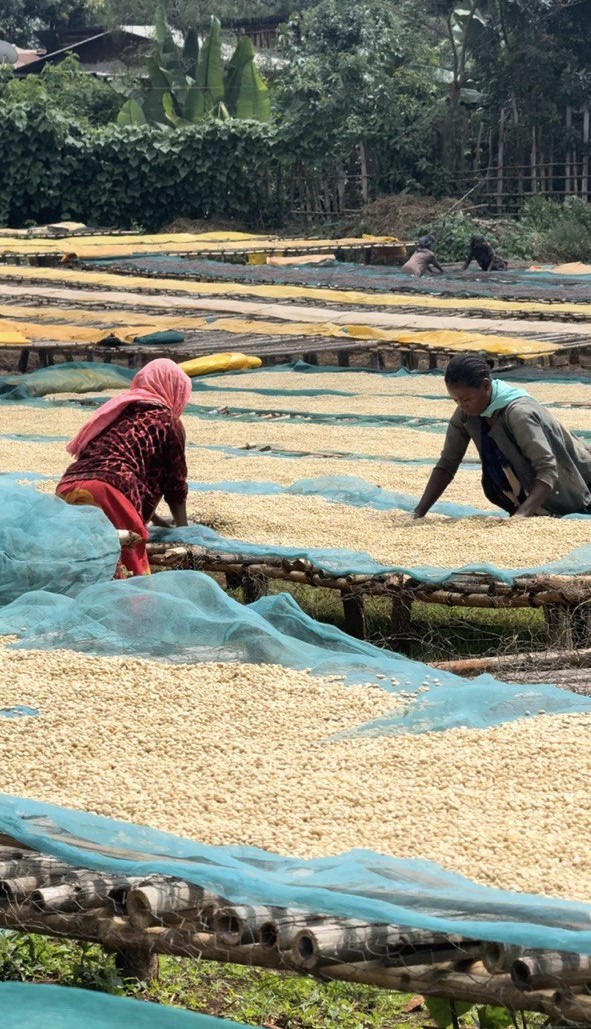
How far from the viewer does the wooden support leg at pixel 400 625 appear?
4.80 meters

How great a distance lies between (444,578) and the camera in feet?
14.9

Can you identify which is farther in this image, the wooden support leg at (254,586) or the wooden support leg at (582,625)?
the wooden support leg at (254,586)

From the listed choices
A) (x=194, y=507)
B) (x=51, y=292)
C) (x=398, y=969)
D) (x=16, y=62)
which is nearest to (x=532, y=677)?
(x=398, y=969)

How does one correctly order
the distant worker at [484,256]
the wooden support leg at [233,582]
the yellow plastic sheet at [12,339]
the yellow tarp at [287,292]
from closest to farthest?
the wooden support leg at [233,582] < the yellow plastic sheet at [12,339] < the yellow tarp at [287,292] < the distant worker at [484,256]

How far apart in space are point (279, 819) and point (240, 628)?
1.16m

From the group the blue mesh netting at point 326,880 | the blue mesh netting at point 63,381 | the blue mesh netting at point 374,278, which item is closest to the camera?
the blue mesh netting at point 326,880

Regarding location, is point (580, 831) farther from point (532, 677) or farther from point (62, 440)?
point (62, 440)

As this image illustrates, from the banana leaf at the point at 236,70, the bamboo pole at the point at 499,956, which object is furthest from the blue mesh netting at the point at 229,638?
the banana leaf at the point at 236,70

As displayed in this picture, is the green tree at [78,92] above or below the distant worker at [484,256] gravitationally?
above

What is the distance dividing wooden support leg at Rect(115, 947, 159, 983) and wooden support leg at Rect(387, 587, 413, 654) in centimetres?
209

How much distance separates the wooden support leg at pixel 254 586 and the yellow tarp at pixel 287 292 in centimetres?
748

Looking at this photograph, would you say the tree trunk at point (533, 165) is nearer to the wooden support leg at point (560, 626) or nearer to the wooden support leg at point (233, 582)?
the wooden support leg at point (233, 582)

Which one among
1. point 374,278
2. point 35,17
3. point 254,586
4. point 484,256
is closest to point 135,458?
point 254,586

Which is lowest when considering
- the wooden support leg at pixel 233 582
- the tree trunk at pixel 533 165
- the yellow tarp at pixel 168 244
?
the wooden support leg at pixel 233 582
